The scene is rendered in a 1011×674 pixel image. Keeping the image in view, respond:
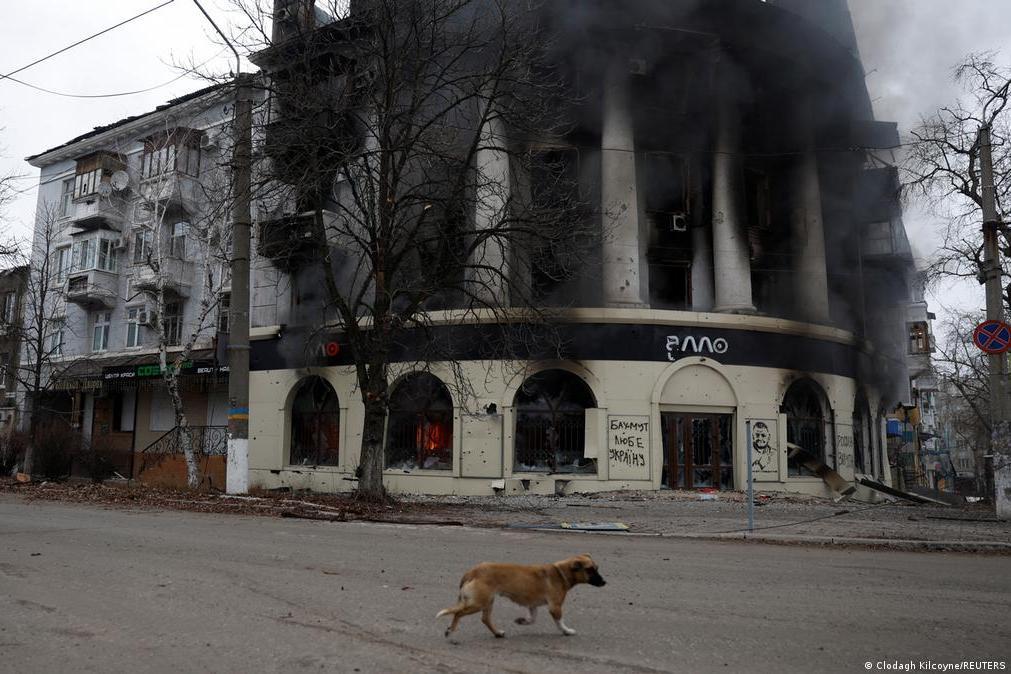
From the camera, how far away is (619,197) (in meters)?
18.9

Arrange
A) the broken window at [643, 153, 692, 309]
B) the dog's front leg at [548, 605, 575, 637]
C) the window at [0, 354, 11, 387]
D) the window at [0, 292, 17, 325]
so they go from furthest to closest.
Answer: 1. the window at [0, 292, 17, 325]
2. the window at [0, 354, 11, 387]
3. the broken window at [643, 153, 692, 309]
4. the dog's front leg at [548, 605, 575, 637]

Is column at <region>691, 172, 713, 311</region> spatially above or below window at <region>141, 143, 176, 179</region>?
below

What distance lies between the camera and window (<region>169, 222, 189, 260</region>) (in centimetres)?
2852

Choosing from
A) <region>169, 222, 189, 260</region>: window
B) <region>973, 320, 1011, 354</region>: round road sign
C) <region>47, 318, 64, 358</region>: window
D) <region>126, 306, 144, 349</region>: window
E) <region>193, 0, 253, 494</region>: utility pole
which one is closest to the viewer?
<region>973, 320, 1011, 354</region>: round road sign

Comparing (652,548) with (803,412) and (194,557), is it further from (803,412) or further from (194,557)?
(803,412)

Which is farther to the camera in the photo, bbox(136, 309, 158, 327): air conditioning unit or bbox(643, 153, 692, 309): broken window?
bbox(136, 309, 158, 327): air conditioning unit

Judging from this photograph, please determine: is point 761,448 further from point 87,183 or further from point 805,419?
point 87,183

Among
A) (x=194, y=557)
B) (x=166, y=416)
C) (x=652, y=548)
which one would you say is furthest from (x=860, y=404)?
(x=166, y=416)

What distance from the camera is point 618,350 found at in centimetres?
1806

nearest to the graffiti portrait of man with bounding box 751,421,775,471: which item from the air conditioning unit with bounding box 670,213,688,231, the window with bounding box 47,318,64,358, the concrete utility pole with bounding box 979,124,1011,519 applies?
the air conditioning unit with bounding box 670,213,688,231

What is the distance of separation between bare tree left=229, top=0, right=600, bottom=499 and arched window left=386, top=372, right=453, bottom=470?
1.87 m

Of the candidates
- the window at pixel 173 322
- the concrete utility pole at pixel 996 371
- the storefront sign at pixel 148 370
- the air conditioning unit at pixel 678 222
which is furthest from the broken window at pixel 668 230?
the window at pixel 173 322

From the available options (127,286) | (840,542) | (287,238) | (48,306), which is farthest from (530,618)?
(48,306)

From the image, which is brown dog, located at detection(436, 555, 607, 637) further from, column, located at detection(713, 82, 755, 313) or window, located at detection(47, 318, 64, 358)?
window, located at detection(47, 318, 64, 358)
